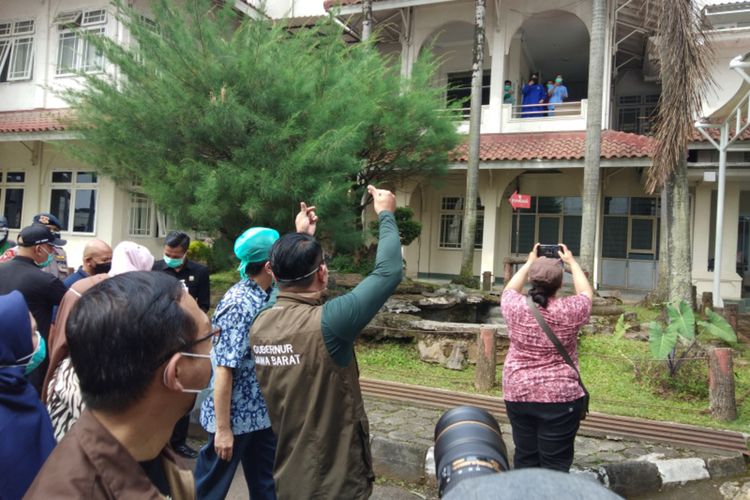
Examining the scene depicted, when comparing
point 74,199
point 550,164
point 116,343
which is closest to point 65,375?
point 116,343

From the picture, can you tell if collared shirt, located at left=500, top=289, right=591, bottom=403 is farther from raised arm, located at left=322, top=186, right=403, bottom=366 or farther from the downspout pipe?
the downspout pipe

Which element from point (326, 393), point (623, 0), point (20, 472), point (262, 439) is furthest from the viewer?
point (623, 0)

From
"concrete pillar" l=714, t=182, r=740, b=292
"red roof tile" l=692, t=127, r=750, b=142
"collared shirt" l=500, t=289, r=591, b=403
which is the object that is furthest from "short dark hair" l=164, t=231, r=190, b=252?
"concrete pillar" l=714, t=182, r=740, b=292

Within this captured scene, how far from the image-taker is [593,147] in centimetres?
1112

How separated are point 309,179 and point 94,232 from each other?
30.3ft

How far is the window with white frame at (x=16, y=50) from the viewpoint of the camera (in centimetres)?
1459

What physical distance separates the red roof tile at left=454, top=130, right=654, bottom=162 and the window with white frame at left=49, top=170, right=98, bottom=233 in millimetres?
9275

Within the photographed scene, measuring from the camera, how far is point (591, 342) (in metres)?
8.30

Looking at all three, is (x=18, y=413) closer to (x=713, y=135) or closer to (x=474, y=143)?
(x=474, y=143)

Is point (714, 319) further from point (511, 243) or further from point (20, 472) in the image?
point (511, 243)

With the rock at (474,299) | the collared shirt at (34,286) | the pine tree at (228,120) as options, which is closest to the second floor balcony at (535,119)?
the rock at (474,299)

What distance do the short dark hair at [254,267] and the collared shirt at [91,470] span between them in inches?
68.2

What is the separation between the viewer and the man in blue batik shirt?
2.72 m

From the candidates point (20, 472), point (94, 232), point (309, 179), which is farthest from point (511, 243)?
point (20, 472)
